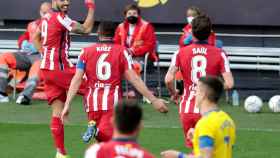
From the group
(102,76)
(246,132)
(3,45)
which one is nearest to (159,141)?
(246,132)

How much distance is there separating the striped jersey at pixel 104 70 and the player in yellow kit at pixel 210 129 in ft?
10.0

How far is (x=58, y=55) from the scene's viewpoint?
1412cm

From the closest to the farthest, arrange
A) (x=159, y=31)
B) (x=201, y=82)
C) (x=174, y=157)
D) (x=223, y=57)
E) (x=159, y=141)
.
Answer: (x=174, y=157)
(x=201, y=82)
(x=223, y=57)
(x=159, y=141)
(x=159, y=31)

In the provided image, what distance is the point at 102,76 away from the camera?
37.9 feet

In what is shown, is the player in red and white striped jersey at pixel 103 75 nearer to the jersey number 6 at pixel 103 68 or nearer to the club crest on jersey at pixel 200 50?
the jersey number 6 at pixel 103 68

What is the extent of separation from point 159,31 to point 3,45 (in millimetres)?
3373

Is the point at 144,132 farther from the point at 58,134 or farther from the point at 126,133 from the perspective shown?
the point at 126,133

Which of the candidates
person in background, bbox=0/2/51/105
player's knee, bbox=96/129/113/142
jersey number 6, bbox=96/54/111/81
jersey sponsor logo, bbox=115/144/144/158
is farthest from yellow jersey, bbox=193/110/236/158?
person in background, bbox=0/2/51/105

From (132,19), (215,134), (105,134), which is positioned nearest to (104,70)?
(105,134)

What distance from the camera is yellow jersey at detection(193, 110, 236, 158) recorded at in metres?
8.04

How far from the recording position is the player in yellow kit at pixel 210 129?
8.02 m

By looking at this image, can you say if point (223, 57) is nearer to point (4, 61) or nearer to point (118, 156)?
point (118, 156)

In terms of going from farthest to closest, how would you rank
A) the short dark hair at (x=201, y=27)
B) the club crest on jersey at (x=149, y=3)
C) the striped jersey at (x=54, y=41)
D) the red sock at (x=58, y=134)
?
the club crest on jersey at (x=149, y=3), the striped jersey at (x=54, y=41), the red sock at (x=58, y=134), the short dark hair at (x=201, y=27)

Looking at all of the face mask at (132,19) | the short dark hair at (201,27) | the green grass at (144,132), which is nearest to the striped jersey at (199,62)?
the short dark hair at (201,27)
